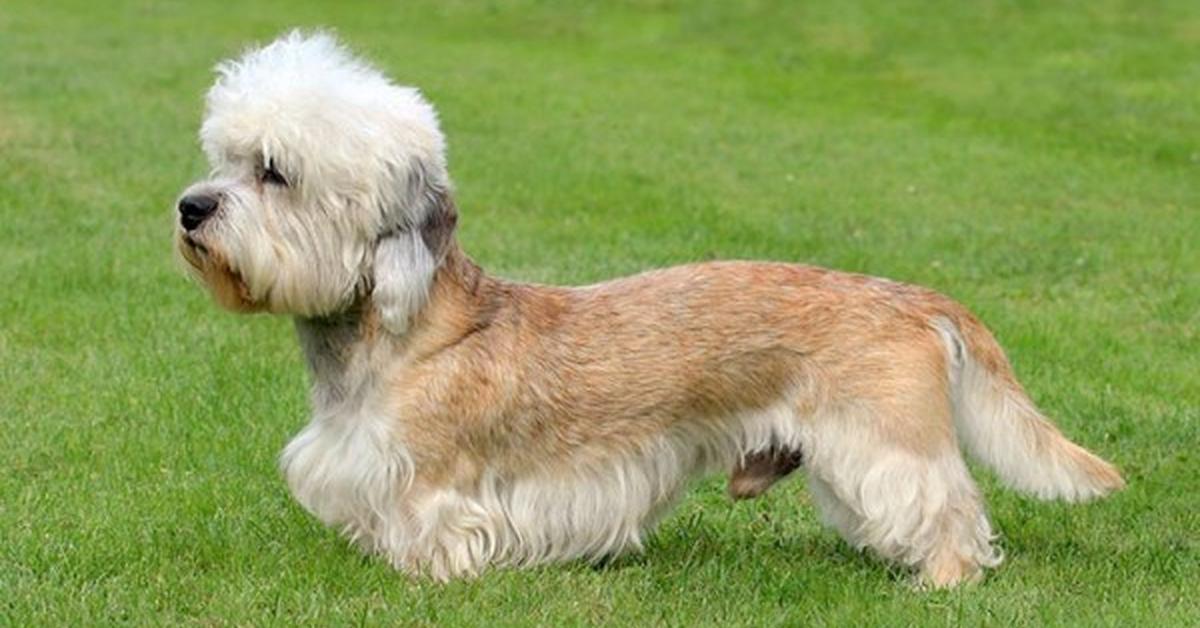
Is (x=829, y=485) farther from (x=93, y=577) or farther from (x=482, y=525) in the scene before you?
(x=93, y=577)

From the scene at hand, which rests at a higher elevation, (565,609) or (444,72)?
(565,609)

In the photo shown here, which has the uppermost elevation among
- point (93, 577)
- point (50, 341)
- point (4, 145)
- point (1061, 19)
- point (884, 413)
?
point (884, 413)

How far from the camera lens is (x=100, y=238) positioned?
45.5ft

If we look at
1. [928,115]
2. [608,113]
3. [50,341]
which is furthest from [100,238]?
[928,115]

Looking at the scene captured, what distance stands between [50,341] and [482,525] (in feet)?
15.7

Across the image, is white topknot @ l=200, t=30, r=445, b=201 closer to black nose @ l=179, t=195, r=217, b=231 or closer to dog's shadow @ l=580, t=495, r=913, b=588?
black nose @ l=179, t=195, r=217, b=231

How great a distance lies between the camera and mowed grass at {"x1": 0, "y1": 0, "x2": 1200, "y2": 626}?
261 inches

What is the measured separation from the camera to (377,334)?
6.58 metres

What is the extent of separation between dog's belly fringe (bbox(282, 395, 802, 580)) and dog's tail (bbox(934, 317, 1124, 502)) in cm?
64

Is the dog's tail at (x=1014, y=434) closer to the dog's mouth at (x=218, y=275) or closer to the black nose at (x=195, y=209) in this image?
the dog's mouth at (x=218, y=275)

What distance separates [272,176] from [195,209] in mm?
260

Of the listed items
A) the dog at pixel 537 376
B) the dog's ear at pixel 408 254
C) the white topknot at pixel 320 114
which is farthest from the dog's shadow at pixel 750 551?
the white topknot at pixel 320 114

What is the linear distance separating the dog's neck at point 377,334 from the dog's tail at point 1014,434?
5.25 feet

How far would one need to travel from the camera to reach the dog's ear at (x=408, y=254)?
6395 mm
